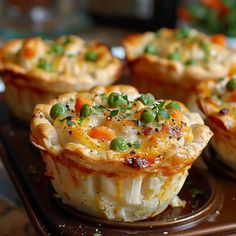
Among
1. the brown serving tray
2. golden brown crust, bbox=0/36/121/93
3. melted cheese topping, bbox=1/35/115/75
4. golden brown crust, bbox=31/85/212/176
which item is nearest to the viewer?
golden brown crust, bbox=31/85/212/176

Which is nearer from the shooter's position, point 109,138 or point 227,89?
point 109,138

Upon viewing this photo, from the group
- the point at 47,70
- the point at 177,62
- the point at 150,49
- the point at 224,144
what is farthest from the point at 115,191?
the point at 150,49

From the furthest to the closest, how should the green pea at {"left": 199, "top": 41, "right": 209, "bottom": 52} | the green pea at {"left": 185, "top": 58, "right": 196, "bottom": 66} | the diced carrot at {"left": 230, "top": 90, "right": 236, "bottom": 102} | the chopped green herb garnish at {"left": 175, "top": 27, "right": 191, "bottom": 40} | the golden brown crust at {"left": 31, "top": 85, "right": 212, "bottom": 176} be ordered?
the chopped green herb garnish at {"left": 175, "top": 27, "right": 191, "bottom": 40} < the green pea at {"left": 199, "top": 41, "right": 209, "bottom": 52} < the green pea at {"left": 185, "top": 58, "right": 196, "bottom": 66} < the diced carrot at {"left": 230, "top": 90, "right": 236, "bottom": 102} < the golden brown crust at {"left": 31, "top": 85, "right": 212, "bottom": 176}

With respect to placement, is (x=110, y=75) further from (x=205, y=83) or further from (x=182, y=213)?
(x=182, y=213)

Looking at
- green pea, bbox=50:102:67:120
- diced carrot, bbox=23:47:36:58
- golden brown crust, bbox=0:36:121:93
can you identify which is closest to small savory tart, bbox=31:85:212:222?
green pea, bbox=50:102:67:120

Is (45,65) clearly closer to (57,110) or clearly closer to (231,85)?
(57,110)

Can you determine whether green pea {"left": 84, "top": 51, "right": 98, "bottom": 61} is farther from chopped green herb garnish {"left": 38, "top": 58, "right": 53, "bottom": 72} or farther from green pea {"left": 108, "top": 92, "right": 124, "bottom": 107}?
green pea {"left": 108, "top": 92, "right": 124, "bottom": 107}

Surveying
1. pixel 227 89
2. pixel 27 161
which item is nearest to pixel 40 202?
pixel 27 161
